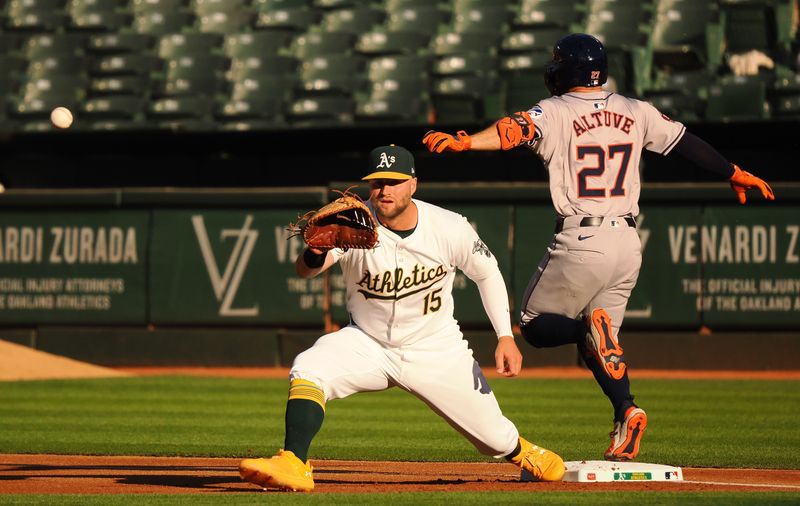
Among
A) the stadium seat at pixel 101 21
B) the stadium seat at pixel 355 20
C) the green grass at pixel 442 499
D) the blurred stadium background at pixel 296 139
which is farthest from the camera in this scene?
the stadium seat at pixel 101 21

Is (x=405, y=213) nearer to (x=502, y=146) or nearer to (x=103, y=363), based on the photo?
(x=502, y=146)

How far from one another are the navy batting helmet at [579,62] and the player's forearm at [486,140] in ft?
2.14

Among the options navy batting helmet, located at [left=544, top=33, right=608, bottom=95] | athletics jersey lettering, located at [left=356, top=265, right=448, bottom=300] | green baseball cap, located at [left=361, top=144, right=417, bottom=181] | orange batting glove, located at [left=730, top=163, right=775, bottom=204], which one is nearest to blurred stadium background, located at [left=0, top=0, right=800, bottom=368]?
orange batting glove, located at [left=730, top=163, right=775, bottom=204]

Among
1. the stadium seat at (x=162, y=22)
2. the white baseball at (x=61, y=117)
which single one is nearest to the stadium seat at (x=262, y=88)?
the stadium seat at (x=162, y=22)

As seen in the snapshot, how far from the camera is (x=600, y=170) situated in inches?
253

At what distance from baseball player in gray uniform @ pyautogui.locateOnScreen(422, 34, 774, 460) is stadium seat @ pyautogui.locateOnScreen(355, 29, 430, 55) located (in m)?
11.4

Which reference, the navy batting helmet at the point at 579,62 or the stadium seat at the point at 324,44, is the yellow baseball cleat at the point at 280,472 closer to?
the navy batting helmet at the point at 579,62

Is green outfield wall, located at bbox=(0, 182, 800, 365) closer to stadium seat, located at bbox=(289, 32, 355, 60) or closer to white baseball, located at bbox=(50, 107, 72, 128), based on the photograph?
white baseball, located at bbox=(50, 107, 72, 128)

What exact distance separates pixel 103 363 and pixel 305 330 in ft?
7.77

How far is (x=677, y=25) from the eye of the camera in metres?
16.9

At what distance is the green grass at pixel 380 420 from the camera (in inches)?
327

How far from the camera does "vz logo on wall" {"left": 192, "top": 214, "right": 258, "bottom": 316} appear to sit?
14812 millimetres

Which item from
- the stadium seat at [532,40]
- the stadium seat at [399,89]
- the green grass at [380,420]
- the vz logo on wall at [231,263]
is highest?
the stadium seat at [532,40]

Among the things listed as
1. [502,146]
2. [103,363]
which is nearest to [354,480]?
[502,146]
